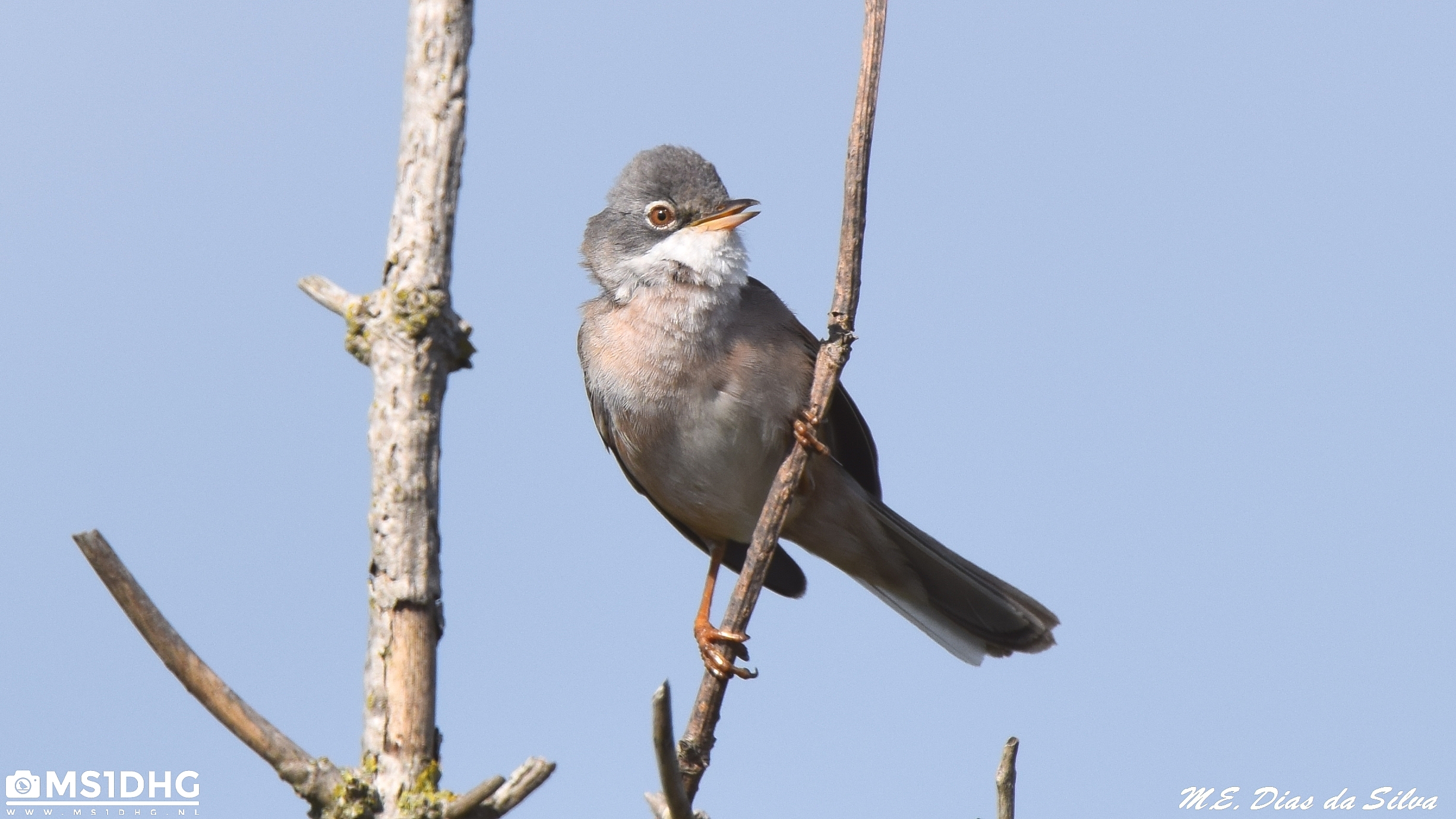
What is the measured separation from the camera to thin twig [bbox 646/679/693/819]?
3.19 m

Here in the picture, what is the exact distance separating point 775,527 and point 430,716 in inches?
60.8

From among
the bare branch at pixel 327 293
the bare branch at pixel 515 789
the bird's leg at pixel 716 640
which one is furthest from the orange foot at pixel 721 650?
the bare branch at pixel 327 293

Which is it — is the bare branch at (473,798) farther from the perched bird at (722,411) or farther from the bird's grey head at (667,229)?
the bird's grey head at (667,229)

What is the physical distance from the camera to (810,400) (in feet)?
16.4

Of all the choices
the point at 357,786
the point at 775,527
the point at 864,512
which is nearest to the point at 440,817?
the point at 357,786

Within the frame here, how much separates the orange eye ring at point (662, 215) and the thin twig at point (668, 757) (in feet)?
11.0

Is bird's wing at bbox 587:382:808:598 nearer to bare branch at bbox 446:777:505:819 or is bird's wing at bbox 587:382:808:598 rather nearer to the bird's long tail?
the bird's long tail

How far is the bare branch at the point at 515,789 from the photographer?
10.6 ft

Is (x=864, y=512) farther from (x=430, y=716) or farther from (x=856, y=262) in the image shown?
(x=430, y=716)

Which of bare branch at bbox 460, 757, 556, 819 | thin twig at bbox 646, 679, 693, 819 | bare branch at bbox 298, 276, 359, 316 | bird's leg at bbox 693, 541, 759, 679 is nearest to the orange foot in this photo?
bird's leg at bbox 693, 541, 759, 679

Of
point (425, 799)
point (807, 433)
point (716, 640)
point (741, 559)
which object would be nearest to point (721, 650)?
point (716, 640)

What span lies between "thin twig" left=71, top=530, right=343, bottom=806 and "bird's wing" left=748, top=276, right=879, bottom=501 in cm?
379

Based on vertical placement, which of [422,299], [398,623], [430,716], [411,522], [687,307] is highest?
[687,307]

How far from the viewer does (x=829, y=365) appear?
4.75 meters
